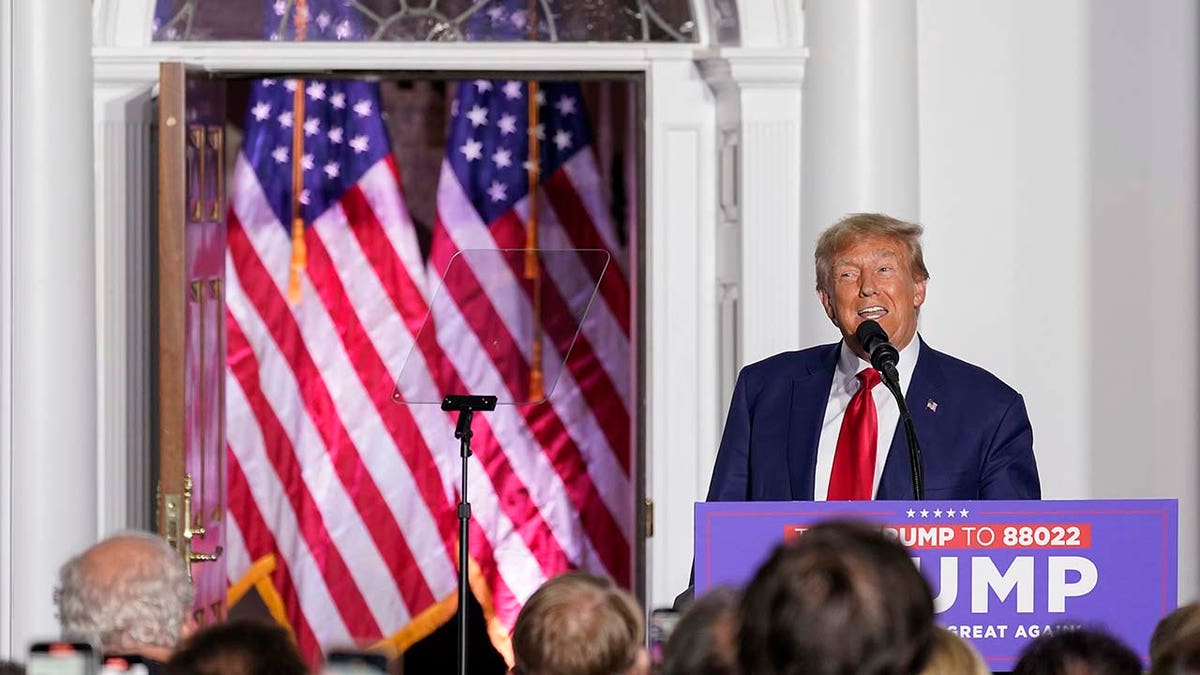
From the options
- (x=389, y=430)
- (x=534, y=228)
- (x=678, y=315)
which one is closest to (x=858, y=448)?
(x=678, y=315)

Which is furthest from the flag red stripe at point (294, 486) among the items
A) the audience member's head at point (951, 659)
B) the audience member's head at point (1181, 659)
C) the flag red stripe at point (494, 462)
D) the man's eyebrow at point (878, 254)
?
the audience member's head at point (1181, 659)

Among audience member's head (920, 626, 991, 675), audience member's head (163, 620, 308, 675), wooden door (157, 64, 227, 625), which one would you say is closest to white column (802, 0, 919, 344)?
wooden door (157, 64, 227, 625)

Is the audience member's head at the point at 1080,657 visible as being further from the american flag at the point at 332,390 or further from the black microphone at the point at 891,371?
the american flag at the point at 332,390

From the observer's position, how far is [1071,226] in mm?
6004

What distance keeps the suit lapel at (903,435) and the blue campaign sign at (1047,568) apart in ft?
1.77

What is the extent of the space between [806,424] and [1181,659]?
1.86 m

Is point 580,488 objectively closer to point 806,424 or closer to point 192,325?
point 192,325

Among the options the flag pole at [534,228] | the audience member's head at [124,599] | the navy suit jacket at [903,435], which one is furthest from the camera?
the flag pole at [534,228]

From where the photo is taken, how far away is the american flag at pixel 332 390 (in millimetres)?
8156

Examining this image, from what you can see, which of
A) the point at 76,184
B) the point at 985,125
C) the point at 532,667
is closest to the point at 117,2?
the point at 76,184

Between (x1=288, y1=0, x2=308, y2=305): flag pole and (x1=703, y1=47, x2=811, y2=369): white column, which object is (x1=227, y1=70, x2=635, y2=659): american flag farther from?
(x1=703, y1=47, x2=811, y2=369): white column

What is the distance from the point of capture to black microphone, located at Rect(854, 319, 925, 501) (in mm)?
3363

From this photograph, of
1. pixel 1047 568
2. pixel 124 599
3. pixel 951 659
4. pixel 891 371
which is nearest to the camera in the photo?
pixel 951 659

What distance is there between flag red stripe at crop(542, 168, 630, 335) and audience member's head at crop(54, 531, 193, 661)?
16.6 feet
